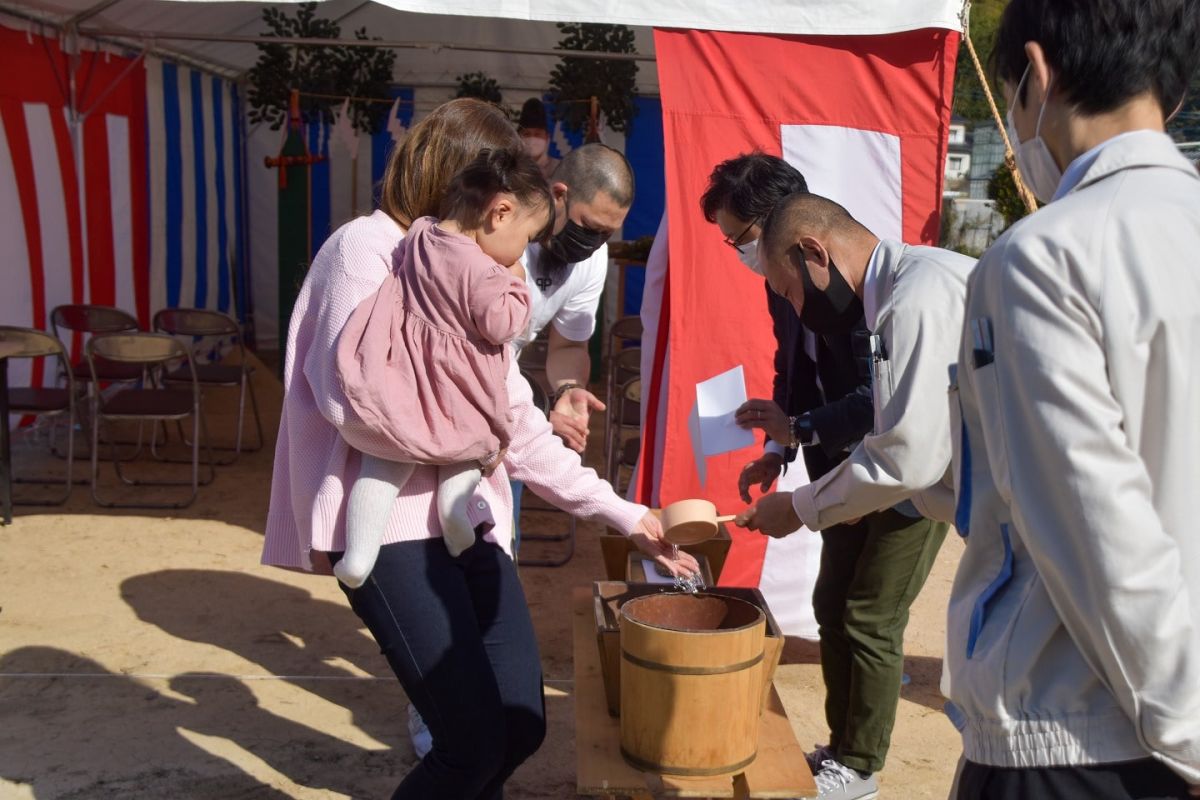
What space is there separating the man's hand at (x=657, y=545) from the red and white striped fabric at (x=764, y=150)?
4.98ft

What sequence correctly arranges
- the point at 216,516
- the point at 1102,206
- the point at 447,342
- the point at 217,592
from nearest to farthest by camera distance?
the point at 1102,206 < the point at 447,342 < the point at 217,592 < the point at 216,516

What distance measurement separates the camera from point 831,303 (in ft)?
8.37

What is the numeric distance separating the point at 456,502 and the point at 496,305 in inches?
14.9

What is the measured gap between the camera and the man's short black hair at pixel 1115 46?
45.8 inches

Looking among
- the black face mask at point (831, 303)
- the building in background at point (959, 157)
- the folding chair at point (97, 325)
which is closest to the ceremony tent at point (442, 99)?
the folding chair at point (97, 325)

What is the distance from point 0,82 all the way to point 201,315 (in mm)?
1717

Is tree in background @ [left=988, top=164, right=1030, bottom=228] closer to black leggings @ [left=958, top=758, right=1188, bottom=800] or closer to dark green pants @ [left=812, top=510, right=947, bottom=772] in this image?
dark green pants @ [left=812, top=510, right=947, bottom=772]

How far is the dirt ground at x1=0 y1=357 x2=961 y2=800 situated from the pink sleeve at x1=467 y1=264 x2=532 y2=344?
→ 1667mm

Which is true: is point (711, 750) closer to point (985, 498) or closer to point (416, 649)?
point (416, 649)

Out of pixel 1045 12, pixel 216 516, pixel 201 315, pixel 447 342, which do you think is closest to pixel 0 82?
pixel 201 315

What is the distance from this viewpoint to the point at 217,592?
15.5 feet

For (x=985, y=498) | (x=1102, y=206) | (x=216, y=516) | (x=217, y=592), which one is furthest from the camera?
(x=216, y=516)

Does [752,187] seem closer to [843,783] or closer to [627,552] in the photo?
[627,552]

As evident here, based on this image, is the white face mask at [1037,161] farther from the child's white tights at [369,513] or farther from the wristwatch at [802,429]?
the wristwatch at [802,429]
